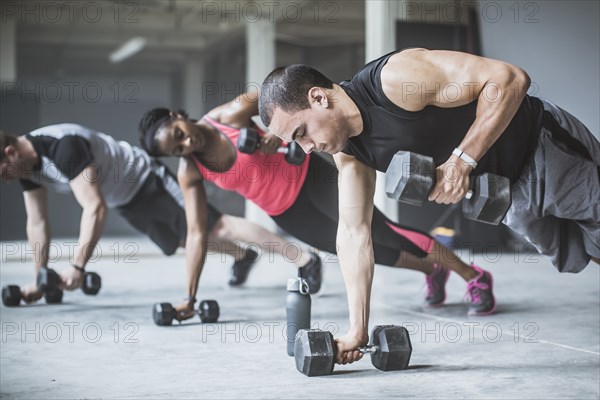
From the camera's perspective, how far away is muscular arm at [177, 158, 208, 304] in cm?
315

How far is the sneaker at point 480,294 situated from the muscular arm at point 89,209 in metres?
1.81

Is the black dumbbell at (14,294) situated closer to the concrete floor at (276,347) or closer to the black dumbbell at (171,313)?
the concrete floor at (276,347)

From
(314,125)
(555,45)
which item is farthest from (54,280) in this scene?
(555,45)

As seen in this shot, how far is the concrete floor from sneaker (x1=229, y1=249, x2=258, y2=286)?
0.07m

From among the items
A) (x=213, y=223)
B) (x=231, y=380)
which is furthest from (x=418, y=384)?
(x=213, y=223)

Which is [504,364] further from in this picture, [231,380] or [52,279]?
[52,279]

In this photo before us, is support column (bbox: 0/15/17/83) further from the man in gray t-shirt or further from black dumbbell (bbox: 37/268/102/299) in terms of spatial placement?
black dumbbell (bbox: 37/268/102/299)

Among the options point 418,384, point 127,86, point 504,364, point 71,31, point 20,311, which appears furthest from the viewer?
point 127,86

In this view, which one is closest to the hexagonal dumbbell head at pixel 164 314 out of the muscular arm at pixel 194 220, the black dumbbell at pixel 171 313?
the black dumbbell at pixel 171 313

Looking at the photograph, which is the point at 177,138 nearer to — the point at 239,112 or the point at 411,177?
the point at 239,112

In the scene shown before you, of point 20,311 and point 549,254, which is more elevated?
point 549,254

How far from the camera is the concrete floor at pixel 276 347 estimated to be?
2.09 m

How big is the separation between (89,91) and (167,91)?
1.32 m

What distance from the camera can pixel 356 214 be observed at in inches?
87.4
